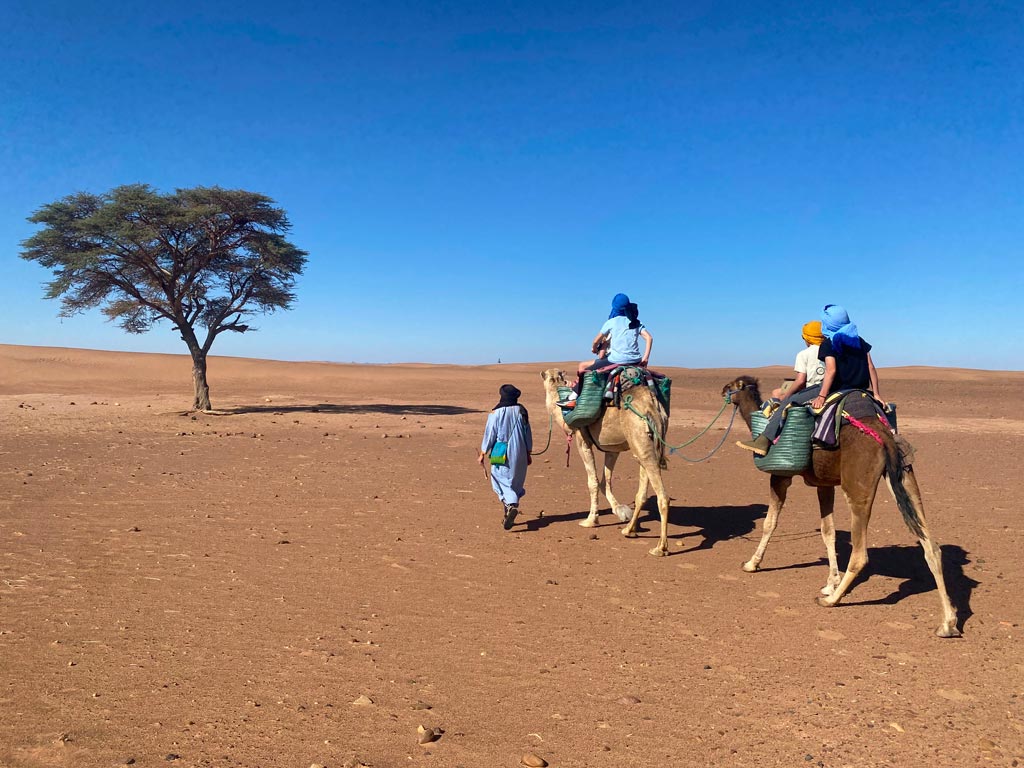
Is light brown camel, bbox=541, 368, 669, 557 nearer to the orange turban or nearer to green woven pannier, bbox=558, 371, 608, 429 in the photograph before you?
green woven pannier, bbox=558, 371, 608, 429

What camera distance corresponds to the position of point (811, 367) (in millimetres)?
7273

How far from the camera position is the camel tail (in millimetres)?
5996

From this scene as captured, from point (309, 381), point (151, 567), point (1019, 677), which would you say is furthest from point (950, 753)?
point (309, 381)

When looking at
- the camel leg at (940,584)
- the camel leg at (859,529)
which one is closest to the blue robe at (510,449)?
the camel leg at (859,529)

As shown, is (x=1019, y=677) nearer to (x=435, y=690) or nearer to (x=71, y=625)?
(x=435, y=690)

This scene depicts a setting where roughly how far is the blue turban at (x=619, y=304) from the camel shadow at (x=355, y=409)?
1881 centimetres

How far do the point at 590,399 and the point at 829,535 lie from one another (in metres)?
3.20

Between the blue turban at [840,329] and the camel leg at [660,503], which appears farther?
the camel leg at [660,503]

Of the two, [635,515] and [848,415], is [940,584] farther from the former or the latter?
[635,515]

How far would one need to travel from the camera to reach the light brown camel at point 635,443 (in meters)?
8.26

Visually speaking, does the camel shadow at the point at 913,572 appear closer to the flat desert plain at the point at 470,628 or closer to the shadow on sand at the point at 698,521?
the flat desert plain at the point at 470,628

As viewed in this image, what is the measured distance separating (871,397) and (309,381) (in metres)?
42.2

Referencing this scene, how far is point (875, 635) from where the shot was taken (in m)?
5.82

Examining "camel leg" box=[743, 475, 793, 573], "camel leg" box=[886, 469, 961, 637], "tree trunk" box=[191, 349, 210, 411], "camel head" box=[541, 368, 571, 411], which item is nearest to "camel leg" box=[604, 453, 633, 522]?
"camel head" box=[541, 368, 571, 411]
